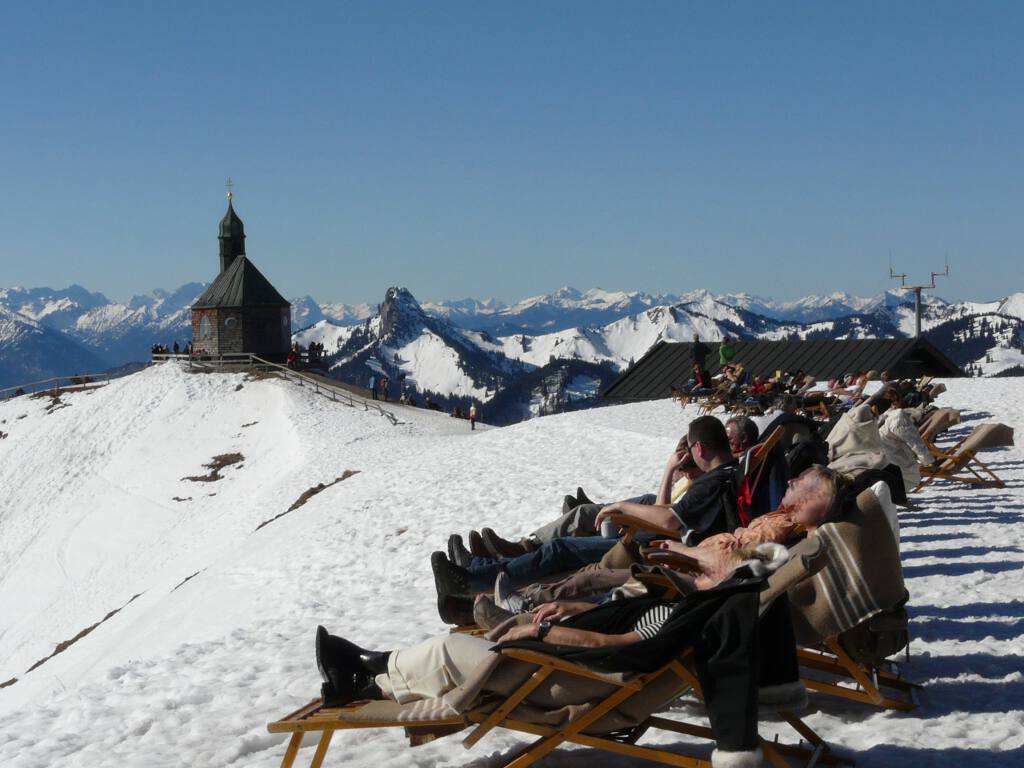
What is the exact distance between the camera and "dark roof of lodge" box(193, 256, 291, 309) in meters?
65.9

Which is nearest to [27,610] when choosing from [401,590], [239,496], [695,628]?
[239,496]

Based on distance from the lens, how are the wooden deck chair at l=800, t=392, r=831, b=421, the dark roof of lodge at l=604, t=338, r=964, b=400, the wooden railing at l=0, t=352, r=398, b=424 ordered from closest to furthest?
1. the wooden deck chair at l=800, t=392, r=831, b=421
2. the dark roof of lodge at l=604, t=338, r=964, b=400
3. the wooden railing at l=0, t=352, r=398, b=424

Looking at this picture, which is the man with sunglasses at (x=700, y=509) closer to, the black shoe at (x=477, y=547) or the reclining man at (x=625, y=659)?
the black shoe at (x=477, y=547)

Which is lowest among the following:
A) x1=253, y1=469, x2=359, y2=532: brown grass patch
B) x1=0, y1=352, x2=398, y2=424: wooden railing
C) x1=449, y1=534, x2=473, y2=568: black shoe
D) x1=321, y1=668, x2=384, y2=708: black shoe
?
x1=253, y1=469, x2=359, y2=532: brown grass patch

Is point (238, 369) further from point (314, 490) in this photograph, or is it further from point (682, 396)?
point (682, 396)

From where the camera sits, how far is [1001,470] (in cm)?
1573

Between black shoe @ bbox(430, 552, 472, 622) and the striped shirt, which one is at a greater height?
the striped shirt

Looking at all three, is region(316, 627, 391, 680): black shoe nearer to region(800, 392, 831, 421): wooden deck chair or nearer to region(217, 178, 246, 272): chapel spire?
region(800, 392, 831, 421): wooden deck chair

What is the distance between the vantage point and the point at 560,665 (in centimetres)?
471

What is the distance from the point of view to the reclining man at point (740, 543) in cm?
563

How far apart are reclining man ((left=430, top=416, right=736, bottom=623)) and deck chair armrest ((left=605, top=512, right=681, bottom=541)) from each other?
0.04m

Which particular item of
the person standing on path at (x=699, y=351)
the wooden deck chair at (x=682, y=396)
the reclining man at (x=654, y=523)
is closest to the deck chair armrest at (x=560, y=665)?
the reclining man at (x=654, y=523)

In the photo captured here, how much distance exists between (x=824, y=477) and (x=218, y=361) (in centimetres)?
5585

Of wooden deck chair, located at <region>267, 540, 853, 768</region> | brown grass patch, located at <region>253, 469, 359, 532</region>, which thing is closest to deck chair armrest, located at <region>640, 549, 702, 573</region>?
wooden deck chair, located at <region>267, 540, 853, 768</region>
